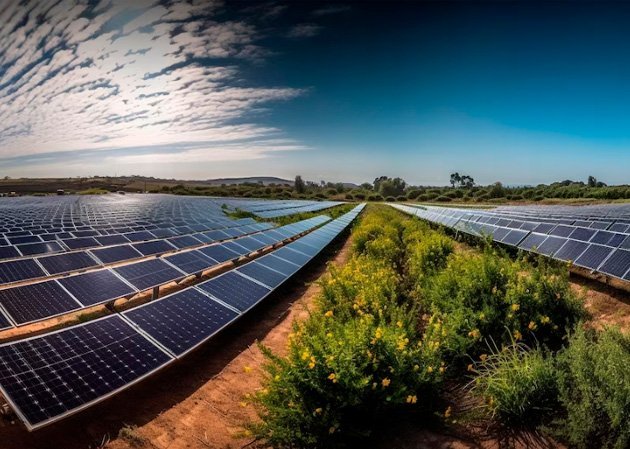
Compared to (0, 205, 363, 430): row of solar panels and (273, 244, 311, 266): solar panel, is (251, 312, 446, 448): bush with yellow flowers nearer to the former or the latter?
(0, 205, 363, 430): row of solar panels

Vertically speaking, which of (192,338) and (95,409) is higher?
(192,338)

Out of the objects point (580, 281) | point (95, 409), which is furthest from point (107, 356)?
point (580, 281)

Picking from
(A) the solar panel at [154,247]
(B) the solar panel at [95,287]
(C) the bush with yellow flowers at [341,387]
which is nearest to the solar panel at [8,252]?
(A) the solar panel at [154,247]

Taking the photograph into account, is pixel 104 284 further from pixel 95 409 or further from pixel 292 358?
pixel 292 358

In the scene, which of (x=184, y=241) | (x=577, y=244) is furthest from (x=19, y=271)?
(x=577, y=244)

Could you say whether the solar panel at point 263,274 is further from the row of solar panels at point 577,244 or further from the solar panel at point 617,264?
the solar panel at point 617,264

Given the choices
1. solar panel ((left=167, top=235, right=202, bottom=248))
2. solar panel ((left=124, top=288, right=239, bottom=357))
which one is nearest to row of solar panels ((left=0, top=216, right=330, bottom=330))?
solar panel ((left=124, top=288, right=239, bottom=357))
